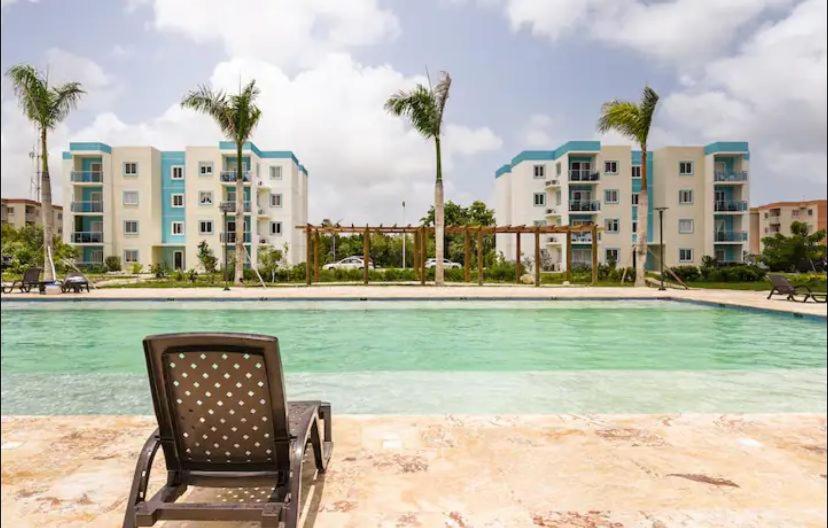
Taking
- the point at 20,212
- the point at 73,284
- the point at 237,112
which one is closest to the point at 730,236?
the point at 237,112

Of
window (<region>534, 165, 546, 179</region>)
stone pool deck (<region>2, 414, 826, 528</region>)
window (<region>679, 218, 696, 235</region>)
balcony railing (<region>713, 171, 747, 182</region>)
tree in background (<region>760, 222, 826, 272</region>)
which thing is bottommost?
stone pool deck (<region>2, 414, 826, 528</region>)

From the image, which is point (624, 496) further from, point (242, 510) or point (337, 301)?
point (337, 301)

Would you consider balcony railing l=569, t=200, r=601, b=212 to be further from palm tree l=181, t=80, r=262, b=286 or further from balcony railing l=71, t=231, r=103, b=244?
balcony railing l=71, t=231, r=103, b=244

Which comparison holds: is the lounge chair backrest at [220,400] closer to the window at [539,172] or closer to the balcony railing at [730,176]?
the window at [539,172]

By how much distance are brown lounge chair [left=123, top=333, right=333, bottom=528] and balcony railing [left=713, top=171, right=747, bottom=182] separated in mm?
47500

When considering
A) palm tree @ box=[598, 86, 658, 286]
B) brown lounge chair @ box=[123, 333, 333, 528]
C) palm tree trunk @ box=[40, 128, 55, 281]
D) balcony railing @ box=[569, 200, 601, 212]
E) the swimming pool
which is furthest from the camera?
balcony railing @ box=[569, 200, 601, 212]

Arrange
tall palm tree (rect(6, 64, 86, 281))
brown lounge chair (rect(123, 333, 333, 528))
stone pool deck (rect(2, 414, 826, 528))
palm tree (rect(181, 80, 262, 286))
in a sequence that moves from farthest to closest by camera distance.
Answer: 1. palm tree (rect(181, 80, 262, 286))
2. tall palm tree (rect(6, 64, 86, 281))
3. stone pool deck (rect(2, 414, 826, 528))
4. brown lounge chair (rect(123, 333, 333, 528))

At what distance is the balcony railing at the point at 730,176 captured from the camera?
42938 mm

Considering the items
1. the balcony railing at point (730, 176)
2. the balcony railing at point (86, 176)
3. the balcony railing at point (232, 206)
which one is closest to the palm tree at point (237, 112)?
the balcony railing at point (232, 206)

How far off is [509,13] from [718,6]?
6.97 metres

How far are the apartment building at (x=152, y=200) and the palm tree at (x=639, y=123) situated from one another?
2549cm

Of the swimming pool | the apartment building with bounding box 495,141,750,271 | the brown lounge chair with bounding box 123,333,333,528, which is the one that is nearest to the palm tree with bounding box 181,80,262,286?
the swimming pool

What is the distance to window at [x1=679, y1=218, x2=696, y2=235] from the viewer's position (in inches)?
1730

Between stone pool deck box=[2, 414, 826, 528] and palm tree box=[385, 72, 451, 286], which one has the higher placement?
palm tree box=[385, 72, 451, 286]
